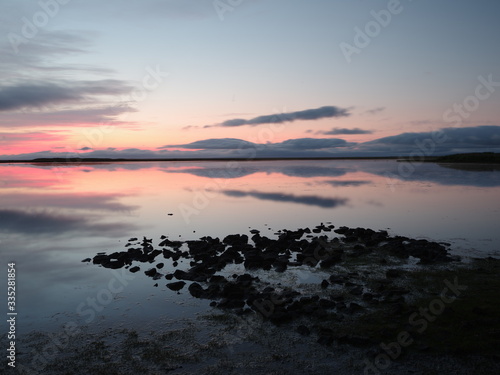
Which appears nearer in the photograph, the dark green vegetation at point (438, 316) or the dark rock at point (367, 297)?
the dark green vegetation at point (438, 316)

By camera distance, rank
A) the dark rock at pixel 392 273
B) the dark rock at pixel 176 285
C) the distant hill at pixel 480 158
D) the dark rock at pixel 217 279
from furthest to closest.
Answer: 1. the distant hill at pixel 480 158
2. the dark rock at pixel 392 273
3. the dark rock at pixel 217 279
4. the dark rock at pixel 176 285

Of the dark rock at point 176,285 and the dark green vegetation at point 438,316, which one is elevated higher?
the dark rock at point 176,285

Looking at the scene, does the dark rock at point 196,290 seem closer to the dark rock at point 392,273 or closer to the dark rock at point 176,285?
the dark rock at point 176,285

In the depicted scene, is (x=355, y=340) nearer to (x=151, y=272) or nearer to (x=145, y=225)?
(x=151, y=272)

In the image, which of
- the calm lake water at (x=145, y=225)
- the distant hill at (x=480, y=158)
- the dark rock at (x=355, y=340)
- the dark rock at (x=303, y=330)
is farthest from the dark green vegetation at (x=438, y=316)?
the distant hill at (x=480, y=158)

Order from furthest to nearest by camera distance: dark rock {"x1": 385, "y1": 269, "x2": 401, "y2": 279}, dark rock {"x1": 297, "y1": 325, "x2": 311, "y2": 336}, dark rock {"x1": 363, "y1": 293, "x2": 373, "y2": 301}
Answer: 1. dark rock {"x1": 385, "y1": 269, "x2": 401, "y2": 279}
2. dark rock {"x1": 363, "y1": 293, "x2": 373, "y2": 301}
3. dark rock {"x1": 297, "y1": 325, "x2": 311, "y2": 336}

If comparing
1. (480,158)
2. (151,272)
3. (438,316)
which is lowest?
(438,316)

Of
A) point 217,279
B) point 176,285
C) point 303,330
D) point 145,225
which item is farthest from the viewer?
point 145,225

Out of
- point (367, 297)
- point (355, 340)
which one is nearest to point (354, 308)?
point (367, 297)

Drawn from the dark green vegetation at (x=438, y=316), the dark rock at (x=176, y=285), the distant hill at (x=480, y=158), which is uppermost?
the distant hill at (x=480, y=158)

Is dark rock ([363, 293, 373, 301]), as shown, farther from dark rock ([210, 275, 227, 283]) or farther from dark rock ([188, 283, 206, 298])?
dark rock ([188, 283, 206, 298])

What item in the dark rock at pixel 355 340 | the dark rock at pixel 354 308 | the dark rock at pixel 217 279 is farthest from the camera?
the dark rock at pixel 217 279

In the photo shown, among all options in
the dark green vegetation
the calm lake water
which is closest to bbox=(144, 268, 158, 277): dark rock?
the calm lake water

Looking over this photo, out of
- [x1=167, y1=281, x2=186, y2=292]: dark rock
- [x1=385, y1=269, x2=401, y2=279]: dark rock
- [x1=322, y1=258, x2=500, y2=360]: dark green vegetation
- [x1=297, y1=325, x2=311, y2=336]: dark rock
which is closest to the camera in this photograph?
[x1=322, y1=258, x2=500, y2=360]: dark green vegetation
